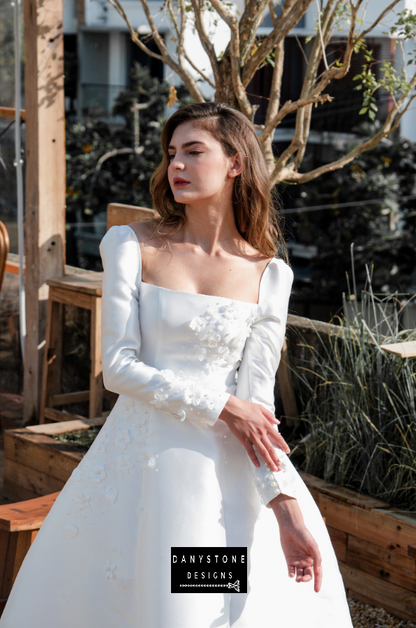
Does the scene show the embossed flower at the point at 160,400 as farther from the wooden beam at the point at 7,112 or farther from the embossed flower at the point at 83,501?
the wooden beam at the point at 7,112

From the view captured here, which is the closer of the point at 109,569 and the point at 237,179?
the point at 109,569

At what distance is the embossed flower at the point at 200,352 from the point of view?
1551 millimetres

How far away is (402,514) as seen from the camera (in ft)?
7.80

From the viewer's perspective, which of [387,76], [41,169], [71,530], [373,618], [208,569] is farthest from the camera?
[41,169]

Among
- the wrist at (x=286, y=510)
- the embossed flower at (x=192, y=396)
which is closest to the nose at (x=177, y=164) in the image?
the embossed flower at (x=192, y=396)

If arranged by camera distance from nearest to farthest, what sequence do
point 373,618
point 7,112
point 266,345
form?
point 266,345 < point 373,618 < point 7,112

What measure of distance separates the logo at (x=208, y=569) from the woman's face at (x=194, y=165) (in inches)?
29.7

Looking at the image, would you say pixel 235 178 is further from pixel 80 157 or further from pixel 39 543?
pixel 80 157

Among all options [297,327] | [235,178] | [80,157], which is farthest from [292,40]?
[235,178]

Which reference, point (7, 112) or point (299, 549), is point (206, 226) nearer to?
point (299, 549)

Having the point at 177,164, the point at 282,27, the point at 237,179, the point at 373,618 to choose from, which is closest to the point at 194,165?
the point at 177,164

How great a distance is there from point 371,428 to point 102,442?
138 cm

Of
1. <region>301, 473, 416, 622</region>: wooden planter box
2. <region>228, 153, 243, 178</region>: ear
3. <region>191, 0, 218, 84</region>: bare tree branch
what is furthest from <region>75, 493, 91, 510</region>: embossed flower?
<region>191, 0, 218, 84</region>: bare tree branch

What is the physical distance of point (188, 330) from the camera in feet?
5.04
